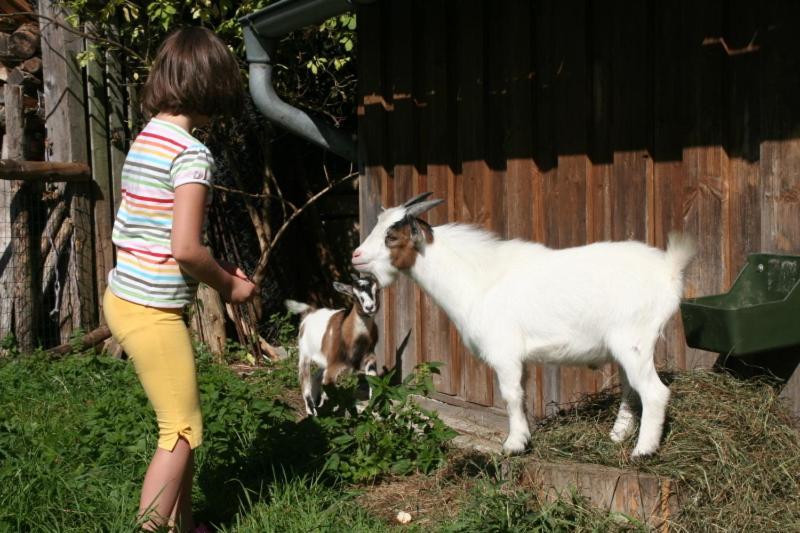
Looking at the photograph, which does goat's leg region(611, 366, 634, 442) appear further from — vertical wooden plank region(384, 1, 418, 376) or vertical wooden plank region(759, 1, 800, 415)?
vertical wooden plank region(384, 1, 418, 376)

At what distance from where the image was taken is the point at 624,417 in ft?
14.1

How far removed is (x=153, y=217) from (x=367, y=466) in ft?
6.67

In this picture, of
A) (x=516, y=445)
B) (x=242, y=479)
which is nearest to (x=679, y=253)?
(x=516, y=445)

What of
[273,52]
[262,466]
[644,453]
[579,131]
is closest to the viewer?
[644,453]

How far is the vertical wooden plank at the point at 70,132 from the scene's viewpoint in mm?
8789

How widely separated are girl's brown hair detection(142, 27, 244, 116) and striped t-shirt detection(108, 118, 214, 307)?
0.35 ft

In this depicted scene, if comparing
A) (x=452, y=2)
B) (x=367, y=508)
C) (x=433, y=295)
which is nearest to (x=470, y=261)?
(x=433, y=295)

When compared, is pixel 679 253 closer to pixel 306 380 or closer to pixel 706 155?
pixel 706 155

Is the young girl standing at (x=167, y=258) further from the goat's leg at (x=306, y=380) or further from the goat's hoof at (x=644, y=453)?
the goat's leg at (x=306, y=380)

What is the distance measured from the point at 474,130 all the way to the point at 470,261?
1.54 m

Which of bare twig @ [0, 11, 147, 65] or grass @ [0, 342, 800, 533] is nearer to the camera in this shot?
grass @ [0, 342, 800, 533]

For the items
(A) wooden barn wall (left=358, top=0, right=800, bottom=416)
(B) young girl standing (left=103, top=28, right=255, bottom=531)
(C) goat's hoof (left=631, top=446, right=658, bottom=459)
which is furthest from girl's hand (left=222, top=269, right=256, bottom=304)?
(A) wooden barn wall (left=358, top=0, right=800, bottom=416)

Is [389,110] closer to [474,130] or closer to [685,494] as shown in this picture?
[474,130]

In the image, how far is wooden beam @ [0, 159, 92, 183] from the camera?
8.01 meters
